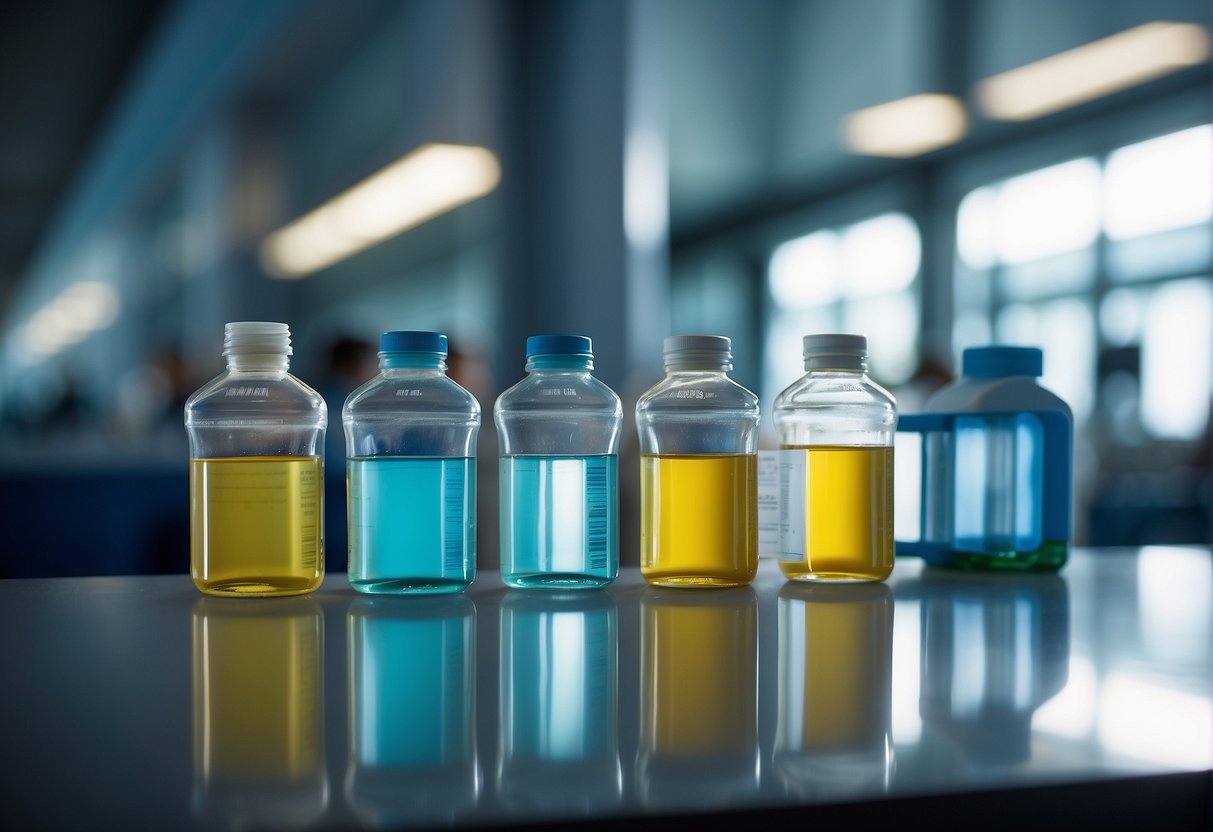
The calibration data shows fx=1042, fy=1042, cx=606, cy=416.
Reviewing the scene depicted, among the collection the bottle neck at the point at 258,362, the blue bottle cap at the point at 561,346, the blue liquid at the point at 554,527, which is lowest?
the blue liquid at the point at 554,527

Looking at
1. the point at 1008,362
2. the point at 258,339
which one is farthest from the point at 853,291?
the point at 258,339

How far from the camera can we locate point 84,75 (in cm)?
830

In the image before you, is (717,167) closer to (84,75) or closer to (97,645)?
(84,75)

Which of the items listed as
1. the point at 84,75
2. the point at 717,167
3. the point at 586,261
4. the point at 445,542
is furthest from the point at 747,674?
the point at 84,75

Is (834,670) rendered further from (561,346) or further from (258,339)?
(258,339)

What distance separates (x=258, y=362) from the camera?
2.98ft

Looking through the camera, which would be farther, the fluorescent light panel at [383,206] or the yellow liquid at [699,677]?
the fluorescent light panel at [383,206]

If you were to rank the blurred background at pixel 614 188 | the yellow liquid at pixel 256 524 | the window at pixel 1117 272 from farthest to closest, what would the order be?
the window at pixel 1117 272
the blurred background at pixel 614 188
the yellow liquid at pixel 256 524

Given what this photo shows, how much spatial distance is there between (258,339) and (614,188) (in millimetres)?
3867

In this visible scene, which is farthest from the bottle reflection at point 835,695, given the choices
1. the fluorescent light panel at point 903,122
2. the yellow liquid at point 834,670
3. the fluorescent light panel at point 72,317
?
the fluorescent light panel at point 72,317

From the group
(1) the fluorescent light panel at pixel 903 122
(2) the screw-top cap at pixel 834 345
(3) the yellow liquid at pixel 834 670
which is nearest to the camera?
(3) the yellow liquid at pixel 834 670

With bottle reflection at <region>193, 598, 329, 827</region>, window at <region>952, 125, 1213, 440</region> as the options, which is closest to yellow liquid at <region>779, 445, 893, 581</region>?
bottle reflection at <region>193, 598, 329, 827</region>

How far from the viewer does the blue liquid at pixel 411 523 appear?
0.90m

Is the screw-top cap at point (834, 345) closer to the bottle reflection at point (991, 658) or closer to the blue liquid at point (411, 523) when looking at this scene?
the bottle reflection at point (991, 658)
